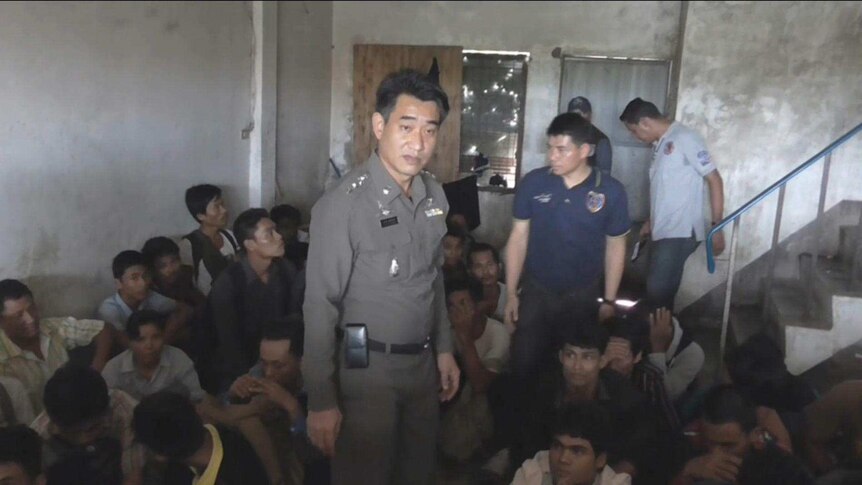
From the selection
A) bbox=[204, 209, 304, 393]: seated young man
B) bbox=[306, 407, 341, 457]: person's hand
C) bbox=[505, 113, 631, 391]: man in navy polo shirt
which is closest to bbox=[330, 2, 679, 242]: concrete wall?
bbox=[204, 209, 304, 393]: seated young man

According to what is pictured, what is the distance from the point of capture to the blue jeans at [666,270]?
3594 mm

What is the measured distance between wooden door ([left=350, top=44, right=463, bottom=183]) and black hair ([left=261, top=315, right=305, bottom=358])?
3.22m

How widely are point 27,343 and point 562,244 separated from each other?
204cm

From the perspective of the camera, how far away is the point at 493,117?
18.9 ft

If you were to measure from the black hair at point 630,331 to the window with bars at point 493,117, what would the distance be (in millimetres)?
3042

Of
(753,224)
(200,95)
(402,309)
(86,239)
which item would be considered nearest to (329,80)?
(200,95)

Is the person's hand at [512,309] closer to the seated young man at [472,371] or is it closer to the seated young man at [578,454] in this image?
the seated young man at [472,371]

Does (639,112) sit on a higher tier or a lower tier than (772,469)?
higher

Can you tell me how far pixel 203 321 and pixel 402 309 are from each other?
67.1 inches

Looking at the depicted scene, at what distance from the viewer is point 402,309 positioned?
6.10 ft

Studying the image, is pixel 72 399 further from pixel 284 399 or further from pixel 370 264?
pixel 370 264

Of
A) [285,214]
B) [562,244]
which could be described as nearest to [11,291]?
[285,214]

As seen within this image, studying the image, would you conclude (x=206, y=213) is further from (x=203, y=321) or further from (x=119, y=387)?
(x=119, y=387)

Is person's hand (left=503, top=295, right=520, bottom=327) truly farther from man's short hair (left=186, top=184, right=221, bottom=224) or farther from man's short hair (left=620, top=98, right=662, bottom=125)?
man's short hair (left=186, top=184, right=221, bottom=224)
